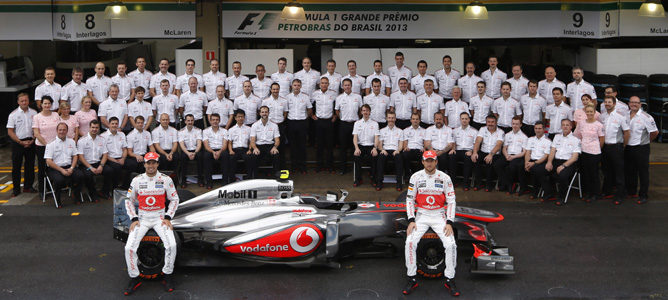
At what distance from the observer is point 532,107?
46.5ft

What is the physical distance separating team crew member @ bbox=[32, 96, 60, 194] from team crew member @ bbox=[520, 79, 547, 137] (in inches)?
350

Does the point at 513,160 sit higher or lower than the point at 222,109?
lower

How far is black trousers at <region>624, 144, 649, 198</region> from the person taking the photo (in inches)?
515

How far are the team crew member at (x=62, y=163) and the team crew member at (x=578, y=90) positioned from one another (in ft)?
30.6

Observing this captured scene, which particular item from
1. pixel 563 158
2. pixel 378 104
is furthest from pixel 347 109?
pixel 563 158

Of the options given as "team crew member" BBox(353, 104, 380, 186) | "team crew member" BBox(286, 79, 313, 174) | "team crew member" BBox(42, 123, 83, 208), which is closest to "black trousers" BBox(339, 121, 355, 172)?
"team crew member" BBox(353, 104, 380, 186)

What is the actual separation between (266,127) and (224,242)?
16.7ft

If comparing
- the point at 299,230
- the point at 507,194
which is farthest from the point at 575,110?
the point at 299,230

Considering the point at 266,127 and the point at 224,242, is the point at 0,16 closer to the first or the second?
the point at 266,127

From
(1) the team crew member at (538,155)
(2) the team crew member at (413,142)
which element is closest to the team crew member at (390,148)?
(2) the team crew member at (413,142)

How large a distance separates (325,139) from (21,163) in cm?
588

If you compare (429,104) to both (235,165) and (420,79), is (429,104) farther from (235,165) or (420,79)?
(235,165)

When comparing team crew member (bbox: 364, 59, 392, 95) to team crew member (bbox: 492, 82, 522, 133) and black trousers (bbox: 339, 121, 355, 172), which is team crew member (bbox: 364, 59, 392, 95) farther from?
team crew member (bbox: 492, 82, 522, 133)

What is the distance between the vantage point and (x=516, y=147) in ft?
44.3
